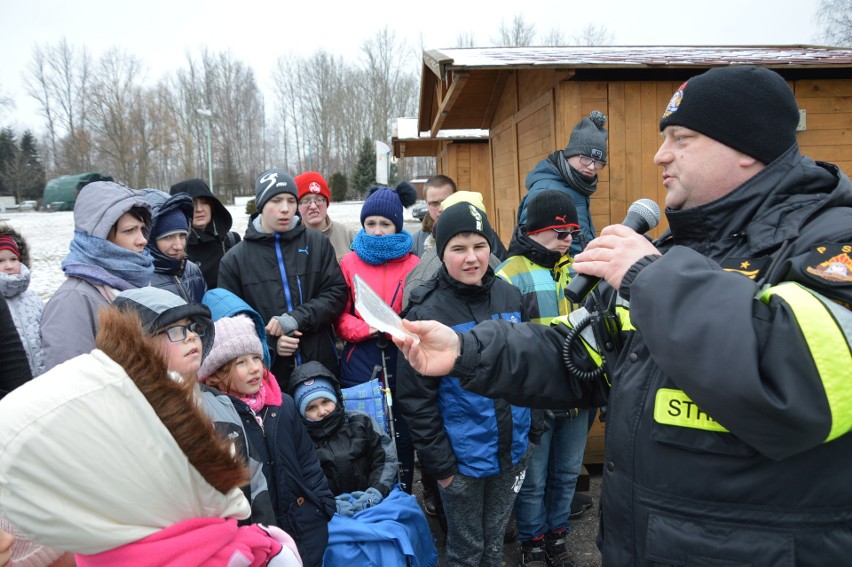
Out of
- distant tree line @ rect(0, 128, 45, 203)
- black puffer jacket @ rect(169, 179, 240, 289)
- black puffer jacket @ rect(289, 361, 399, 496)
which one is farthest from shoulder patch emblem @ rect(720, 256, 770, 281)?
distant tree line @ rect(0, 128, 45, 203)

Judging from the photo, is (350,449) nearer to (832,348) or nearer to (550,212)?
(550,212)

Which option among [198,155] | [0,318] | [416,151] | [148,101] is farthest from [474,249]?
[198,155]

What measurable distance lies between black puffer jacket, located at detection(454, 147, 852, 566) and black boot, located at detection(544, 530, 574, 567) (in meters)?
2.26

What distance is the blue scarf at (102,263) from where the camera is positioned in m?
2.84

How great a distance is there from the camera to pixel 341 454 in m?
3.27

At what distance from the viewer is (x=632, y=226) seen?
187cm

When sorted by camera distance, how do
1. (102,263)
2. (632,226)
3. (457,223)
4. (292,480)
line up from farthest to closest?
(457,223), (102,263), (292,480), (632,226)

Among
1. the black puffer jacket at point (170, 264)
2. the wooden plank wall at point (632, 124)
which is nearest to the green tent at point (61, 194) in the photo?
the black puffer jacket at point (170, 264)

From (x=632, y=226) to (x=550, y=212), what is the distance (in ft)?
5.47

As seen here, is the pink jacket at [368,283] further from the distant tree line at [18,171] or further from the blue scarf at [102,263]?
the distant tree line at [18,171]

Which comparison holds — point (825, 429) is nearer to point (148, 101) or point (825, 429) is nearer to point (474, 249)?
point (474, 249)

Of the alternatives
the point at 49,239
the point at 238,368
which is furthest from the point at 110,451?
the point at 49,239

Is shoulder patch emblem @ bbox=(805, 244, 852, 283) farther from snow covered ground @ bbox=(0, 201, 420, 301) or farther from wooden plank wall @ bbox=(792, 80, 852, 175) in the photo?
snow covered ground @ bbox=(0, 201, 420, 301)

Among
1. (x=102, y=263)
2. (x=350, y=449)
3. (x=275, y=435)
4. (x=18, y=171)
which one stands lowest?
(x=350, y=449)
